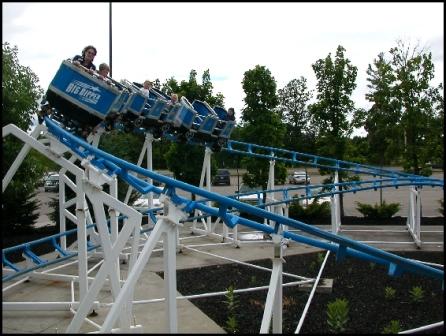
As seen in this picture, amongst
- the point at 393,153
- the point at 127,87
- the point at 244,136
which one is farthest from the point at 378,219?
the point at 127,87

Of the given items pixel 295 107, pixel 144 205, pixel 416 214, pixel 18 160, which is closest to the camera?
pixel 18 160

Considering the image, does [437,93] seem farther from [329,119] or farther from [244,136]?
[244,136]

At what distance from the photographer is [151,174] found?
4.89m

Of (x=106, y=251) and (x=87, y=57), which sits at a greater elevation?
(x=87, y=57)

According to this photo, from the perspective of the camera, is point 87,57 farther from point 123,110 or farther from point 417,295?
point 417,295

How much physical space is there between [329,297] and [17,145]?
8976 millimetres

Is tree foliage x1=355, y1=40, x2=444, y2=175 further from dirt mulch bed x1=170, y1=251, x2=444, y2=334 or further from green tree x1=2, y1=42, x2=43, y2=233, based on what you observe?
green tree x1=2, y1=42, x2=43, y2=233

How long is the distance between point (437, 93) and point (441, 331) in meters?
12.0

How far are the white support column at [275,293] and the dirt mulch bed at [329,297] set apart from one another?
1113 mm

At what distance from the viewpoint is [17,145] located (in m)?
12.1

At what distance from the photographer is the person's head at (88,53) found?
23.4 ft

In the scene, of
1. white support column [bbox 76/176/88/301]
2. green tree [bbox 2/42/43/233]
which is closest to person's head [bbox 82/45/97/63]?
white support column [bbox 76/176/88/301]

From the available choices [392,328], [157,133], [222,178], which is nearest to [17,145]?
[157,133]

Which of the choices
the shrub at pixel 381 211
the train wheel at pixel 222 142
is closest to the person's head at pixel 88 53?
the train wheel at pixel 222 142
